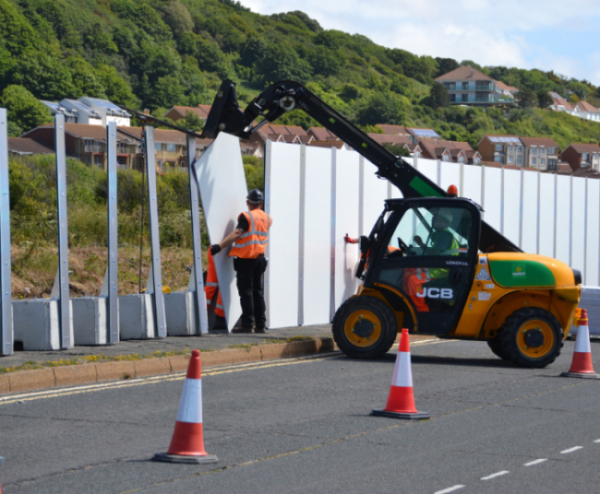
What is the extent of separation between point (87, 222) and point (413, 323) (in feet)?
37.0

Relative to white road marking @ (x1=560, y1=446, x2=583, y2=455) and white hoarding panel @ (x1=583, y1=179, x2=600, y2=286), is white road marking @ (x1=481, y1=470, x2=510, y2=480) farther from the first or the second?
white hoarding panel @ (x1=583, y1=179, x2=600, y2=286)

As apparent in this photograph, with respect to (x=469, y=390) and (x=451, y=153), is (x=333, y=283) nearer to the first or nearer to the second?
(x=469, y=390)

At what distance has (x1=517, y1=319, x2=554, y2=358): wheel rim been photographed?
37.2 ft

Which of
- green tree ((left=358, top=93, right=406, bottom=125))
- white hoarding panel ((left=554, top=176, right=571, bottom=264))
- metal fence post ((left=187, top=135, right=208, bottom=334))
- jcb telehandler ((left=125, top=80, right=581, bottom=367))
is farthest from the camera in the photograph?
green tree ((left=358, top=93, right=406, bottom=125))

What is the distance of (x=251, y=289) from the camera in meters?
13.3

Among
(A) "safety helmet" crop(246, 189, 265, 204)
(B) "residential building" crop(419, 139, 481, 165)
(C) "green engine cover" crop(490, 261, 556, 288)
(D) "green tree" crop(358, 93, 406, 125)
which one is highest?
(D) "green tree" crop(358, 93, 406, 125)

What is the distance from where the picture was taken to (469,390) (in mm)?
9562

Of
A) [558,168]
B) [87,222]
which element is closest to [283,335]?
[87,222]

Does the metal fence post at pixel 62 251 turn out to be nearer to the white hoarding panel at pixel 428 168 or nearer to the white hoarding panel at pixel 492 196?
the white hoarding panel at pixel 428 168

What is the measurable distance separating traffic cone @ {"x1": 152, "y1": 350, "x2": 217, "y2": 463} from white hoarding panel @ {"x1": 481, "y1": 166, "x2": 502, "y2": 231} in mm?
13920

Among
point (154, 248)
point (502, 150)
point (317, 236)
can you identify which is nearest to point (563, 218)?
point (317, 236)

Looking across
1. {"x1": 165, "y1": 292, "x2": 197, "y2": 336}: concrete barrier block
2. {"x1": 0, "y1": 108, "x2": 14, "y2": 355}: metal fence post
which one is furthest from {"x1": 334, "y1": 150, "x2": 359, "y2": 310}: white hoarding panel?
{"x1": 0, "y1": 108, "x2": 14, "y2": 355}: metal fence post

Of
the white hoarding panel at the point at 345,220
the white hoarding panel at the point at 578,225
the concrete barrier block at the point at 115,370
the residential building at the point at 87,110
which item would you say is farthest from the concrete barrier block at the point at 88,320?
the residential building at the point at 87,110

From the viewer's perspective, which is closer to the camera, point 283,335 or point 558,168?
point 283,335
